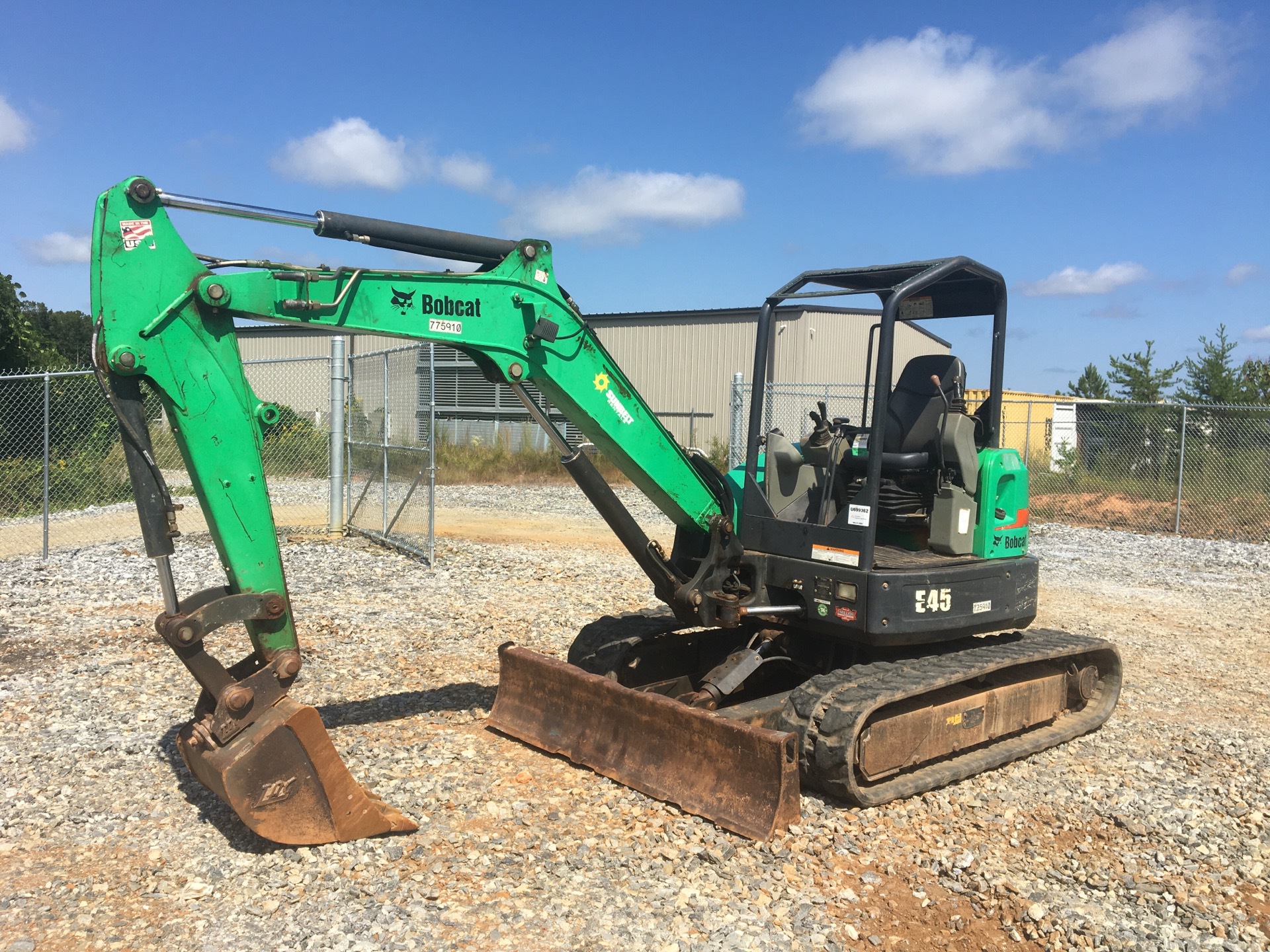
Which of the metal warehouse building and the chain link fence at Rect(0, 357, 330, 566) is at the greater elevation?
the metal warehouse building

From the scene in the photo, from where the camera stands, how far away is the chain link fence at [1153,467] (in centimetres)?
1664

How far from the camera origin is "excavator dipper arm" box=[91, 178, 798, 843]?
4188mm

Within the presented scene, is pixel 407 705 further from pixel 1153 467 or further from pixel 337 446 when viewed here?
pixel 1153 467

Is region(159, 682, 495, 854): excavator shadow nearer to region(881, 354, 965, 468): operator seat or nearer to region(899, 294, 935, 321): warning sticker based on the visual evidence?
region(881, 354, 965, 468): operator seat

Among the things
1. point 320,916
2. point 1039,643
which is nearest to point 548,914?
point 320,916

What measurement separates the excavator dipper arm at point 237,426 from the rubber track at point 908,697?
366 mm

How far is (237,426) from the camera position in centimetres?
437

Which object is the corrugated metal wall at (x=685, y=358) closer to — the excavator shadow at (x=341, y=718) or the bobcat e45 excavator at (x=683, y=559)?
the excavator shadow at (x=341, y=718)

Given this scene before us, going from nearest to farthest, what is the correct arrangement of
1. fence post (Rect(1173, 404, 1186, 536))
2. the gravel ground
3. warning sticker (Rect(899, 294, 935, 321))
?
the gravel ground
warning sticker (Rect(899, 294, 935, 321))
fence post (Rect(1173, 404, 1186, 536))

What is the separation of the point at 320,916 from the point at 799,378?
21.7m

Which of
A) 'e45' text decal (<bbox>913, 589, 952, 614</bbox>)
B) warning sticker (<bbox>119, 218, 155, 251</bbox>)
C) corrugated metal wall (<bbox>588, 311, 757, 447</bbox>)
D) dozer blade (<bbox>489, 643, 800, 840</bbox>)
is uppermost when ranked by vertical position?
corrugated metal wall (<bbox>588, 311, 757, 447</bbox>)

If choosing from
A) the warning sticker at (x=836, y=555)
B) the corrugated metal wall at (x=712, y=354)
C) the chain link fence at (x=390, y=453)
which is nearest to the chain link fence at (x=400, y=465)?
the chain link fence at (x=390, y=453)

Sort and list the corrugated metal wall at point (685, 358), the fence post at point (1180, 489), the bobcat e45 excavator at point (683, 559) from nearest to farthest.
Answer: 1. the bobcat e45 excavator at point (683, 559)
2. the fence post at point (1180, 489)
3. the corrugated metal wall at point (685, 358)

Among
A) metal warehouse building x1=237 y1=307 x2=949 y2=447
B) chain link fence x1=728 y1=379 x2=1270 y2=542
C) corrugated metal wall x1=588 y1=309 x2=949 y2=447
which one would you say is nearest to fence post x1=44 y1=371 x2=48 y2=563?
chain link fence x1=728 y1=379 x2=1270 y2=542
